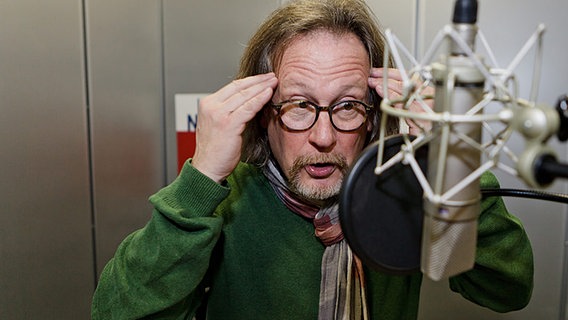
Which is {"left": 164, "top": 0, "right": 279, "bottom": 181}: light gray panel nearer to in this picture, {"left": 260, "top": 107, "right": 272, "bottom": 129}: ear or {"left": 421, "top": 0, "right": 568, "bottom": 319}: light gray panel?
{"left": 421, "top": 0, "right": 568, "bottom": 319}: light gray panel

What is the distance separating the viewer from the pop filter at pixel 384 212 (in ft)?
1.56

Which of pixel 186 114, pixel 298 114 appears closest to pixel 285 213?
pixel 298 114

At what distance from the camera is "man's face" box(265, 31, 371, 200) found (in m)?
1.05

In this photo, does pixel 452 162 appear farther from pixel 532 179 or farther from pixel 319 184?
pixel 319 184

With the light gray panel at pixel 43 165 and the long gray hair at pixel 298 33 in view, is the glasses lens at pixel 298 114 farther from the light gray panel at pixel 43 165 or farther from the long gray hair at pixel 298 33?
the light gray panel at pixel 43 165

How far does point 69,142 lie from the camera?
6.13ft

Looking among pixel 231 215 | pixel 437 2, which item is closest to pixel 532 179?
pixel 231 215

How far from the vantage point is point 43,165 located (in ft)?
5.90

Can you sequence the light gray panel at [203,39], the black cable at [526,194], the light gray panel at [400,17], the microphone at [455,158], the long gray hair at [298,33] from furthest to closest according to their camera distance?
the light gray panel at [203,39] → the light gray panel at [400,17] → the long gray hair at [298,33] → the black cable at [526,194] → the microphone at [455,158]

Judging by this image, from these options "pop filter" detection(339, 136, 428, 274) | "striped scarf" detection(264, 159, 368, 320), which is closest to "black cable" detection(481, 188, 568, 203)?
"pop filter" detection(339, 136, 428, 274)

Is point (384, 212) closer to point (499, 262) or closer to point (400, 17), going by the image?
point (499, 262)

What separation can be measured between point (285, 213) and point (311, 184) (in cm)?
16

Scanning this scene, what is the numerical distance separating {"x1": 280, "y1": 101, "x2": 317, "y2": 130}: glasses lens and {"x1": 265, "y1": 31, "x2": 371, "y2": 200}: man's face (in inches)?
0.5

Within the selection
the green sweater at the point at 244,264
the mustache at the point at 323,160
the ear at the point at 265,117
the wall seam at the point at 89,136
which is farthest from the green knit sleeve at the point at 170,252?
the wall seam at the point at 89,136
